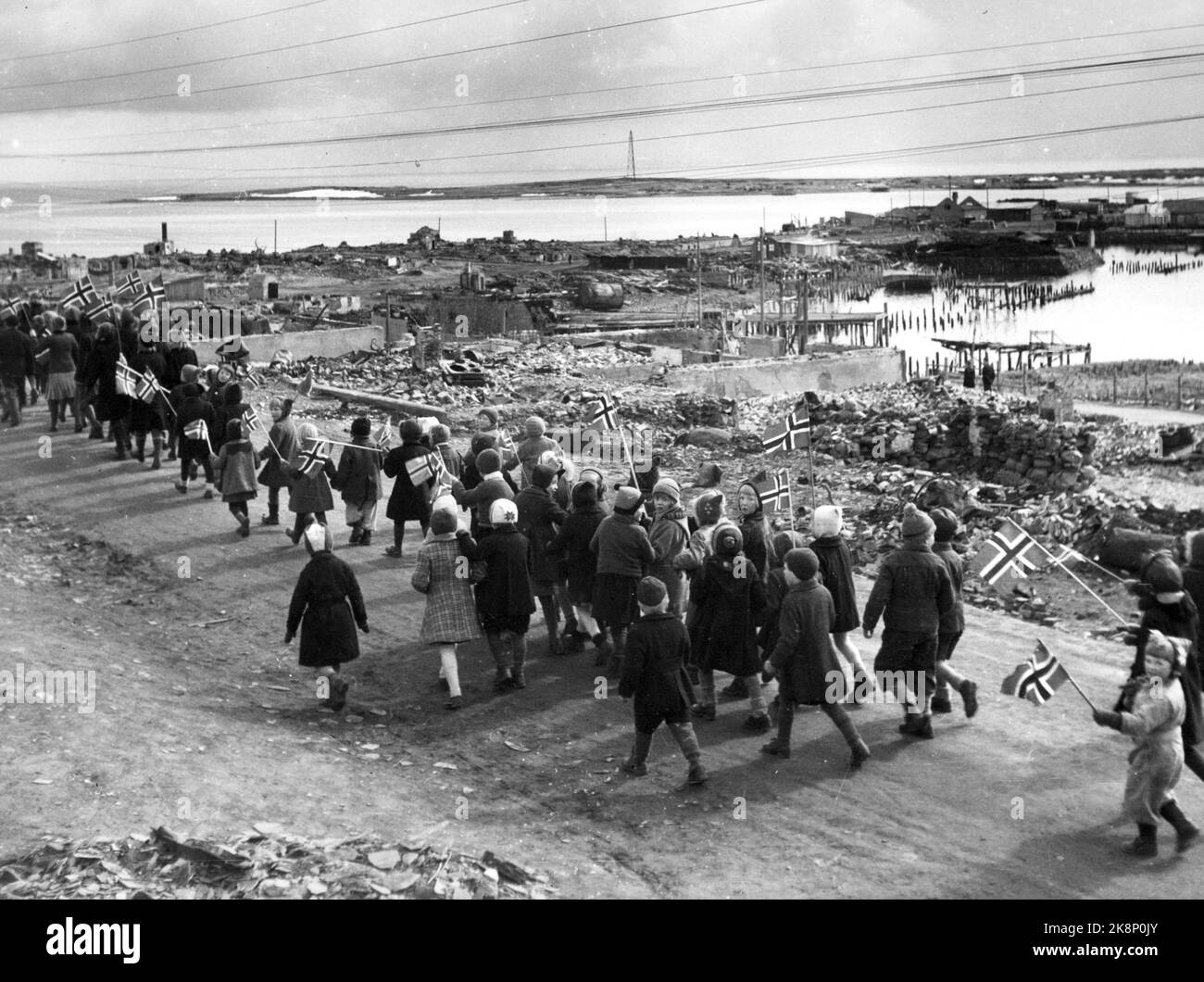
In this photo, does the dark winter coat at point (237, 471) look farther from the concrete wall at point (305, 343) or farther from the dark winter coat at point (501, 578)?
the concrete wall at point (305, 343)

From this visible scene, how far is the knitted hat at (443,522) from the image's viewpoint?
34.1 ft

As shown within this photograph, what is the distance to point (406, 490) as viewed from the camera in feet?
44.9

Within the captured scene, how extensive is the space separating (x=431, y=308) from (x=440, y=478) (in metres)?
33.2

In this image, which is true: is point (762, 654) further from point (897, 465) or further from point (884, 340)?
point (884, 340)

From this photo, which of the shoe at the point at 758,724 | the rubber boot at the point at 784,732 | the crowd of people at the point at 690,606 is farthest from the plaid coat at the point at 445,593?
the rubber boot at the point at 784,732

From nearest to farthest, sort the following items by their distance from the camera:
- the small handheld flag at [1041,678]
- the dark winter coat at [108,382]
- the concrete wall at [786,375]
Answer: the small handheld flag at [1041,678] → the dark winter coat at [108,382] → the concrete wall at [786,375]

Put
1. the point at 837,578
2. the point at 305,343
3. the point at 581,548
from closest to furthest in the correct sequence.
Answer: the point at 837,578, the point at 581,548, the point at 305,343

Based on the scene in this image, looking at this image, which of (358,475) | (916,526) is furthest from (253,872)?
(358,475)

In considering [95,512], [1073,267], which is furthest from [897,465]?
[1073,267]

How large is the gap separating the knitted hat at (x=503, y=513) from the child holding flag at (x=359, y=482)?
3631mm

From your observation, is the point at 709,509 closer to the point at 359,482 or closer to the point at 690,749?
the point at 690,749

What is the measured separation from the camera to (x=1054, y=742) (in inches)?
376

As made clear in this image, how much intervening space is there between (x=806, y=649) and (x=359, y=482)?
21.7 ft

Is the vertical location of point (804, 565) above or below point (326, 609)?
above
